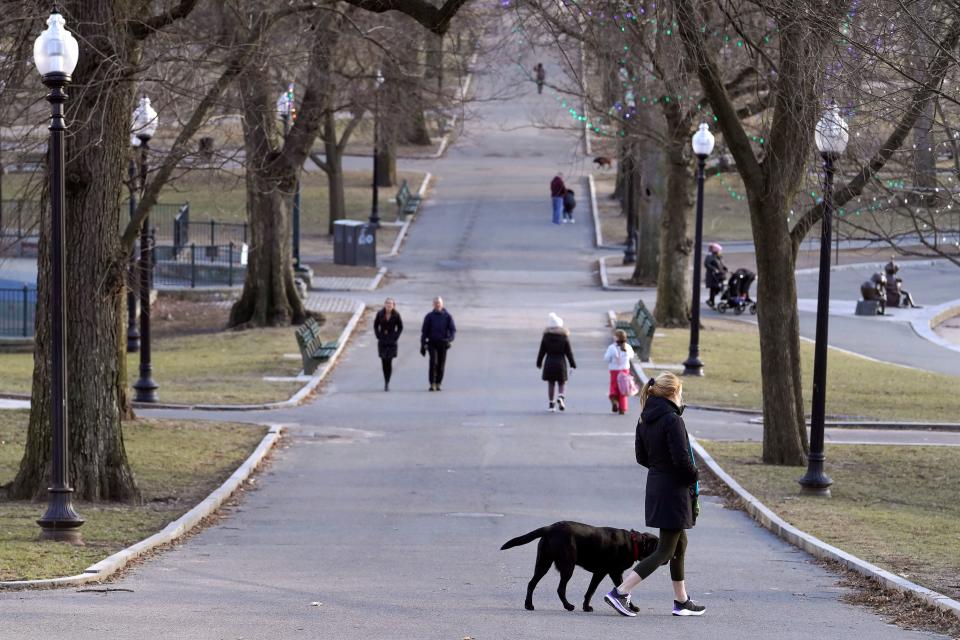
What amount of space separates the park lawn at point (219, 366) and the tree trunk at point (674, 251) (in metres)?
7.67

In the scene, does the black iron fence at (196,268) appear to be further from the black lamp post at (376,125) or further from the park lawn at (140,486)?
the park lawn at (140,486)

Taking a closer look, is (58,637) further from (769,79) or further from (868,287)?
(868,287)

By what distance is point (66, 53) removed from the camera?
11336 millimetres

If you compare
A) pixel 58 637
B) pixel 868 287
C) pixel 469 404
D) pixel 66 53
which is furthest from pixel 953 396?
pixel 58 637

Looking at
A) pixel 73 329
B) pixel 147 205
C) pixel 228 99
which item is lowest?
pixel 73 329

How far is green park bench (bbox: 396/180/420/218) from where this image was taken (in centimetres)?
5334

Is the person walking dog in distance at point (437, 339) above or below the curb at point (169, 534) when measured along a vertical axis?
above

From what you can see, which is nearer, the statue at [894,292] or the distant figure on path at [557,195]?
the statue at [894,292]

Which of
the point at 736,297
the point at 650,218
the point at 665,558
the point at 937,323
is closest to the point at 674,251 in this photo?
the point at 736,297

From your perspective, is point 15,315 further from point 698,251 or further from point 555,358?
point 698,251

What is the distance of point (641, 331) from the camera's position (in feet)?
91.9

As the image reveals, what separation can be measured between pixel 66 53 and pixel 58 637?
17.9 feet

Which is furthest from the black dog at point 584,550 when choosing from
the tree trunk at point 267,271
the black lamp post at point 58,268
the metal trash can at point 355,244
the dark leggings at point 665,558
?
the metal trash can at point 355,244

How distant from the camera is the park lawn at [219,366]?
22945 millimetres
